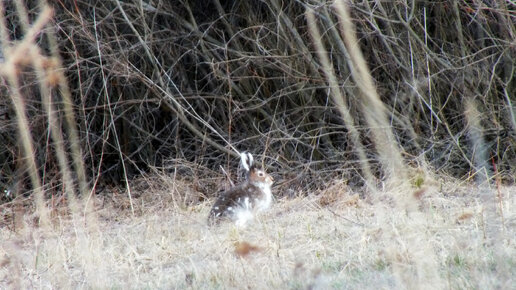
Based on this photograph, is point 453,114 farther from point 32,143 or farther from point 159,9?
point 32,143

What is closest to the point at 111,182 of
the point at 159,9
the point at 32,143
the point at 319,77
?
the point at 32,143

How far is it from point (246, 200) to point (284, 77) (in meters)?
3.02

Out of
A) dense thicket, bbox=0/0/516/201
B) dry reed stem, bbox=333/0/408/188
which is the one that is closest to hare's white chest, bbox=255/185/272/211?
dense thicket, bbox=0/0/516/201

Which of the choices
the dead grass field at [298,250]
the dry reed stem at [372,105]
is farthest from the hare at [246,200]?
the dry reed stem at [372,105]

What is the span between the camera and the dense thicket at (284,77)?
35.3 feet

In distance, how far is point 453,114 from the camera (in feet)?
37.6

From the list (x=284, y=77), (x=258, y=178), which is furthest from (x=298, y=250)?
(x=284, y=77)

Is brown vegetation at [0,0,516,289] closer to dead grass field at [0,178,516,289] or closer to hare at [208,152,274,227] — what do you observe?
dead grass field at [0,178,516,289]

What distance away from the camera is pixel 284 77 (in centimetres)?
1119

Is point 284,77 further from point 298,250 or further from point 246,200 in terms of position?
point 298,250

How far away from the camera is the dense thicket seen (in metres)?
10.8

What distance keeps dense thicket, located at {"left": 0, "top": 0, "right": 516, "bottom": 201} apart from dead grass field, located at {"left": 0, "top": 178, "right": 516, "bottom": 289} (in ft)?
6.04

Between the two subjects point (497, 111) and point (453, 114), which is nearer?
point (497, 111)

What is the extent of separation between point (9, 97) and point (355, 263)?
7.23 metres
